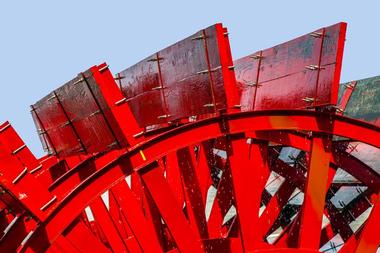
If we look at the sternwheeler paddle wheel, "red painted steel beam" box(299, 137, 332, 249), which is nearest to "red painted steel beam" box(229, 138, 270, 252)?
the sternwheeler paddle wheel

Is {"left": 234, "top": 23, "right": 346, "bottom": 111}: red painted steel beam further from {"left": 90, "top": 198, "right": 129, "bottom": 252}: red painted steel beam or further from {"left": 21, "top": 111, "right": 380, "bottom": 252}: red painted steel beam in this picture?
{"left": 90, "top": 198, "right": 129, "bottom": 252}: red painted steel beam

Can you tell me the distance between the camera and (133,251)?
20.5 ft

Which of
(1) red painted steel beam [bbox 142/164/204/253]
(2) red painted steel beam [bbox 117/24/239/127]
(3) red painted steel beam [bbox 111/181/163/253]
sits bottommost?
(3) red painted steel beam [bbox 111/181/163/253]

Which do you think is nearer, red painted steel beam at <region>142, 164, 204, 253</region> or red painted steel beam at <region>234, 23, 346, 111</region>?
red painted steel beam at <region>142, 164, 204, 253</region>

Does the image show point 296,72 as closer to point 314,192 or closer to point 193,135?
point 314,192

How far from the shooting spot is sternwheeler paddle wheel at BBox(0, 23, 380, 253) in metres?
4.46

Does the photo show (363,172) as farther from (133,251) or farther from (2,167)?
(2,167)

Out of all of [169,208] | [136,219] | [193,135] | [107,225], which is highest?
[193,135]

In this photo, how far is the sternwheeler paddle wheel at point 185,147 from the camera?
446 cm

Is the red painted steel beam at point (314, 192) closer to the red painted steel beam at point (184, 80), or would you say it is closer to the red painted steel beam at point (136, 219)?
the red painted steel beam at point (184, 80)

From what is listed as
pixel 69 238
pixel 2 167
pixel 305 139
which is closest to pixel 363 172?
pixel 305 139

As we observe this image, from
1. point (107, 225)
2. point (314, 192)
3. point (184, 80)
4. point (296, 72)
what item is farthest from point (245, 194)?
point (296, 72)

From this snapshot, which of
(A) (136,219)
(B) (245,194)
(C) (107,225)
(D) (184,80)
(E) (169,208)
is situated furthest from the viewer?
(C) (107,225)

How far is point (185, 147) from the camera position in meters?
5.25
